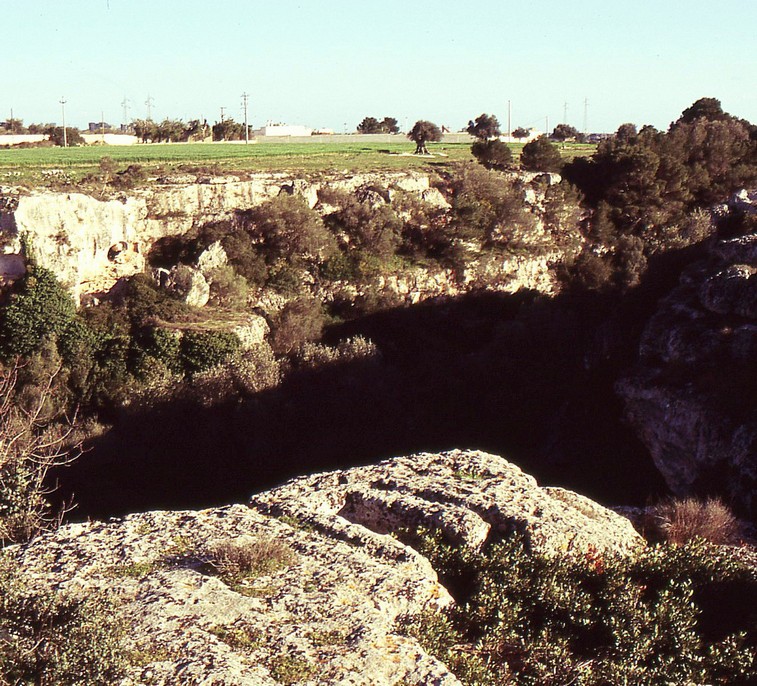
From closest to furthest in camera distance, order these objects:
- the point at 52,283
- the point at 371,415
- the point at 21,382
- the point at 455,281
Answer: the point at 371,415 < the point at 21,382 < the point at 52,283 < the point at 455,281

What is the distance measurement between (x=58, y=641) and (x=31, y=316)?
25300 mm

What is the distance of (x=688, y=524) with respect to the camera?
11.0 m

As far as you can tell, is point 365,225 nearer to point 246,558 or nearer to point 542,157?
point 542,157

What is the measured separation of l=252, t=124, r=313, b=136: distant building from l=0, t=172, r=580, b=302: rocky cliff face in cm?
5641

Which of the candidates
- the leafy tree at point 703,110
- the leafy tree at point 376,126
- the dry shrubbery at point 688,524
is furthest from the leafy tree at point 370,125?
the dry shrubbery at point 688,524

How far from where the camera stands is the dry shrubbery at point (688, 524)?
424 inches

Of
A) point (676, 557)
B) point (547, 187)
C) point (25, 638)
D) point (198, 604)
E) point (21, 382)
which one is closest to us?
point (25, 638)

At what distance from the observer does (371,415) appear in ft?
83.1

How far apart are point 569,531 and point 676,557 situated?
1148 mm

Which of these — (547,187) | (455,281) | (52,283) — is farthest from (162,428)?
(547,187)

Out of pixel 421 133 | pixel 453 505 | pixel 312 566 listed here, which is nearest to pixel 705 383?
pixel 453 505

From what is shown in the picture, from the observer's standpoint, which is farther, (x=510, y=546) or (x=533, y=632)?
(x=510, y=546)

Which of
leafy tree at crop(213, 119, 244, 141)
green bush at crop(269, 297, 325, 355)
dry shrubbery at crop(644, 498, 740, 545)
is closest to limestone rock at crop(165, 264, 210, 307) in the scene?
green bush at crop(269, 297, 325, 355)

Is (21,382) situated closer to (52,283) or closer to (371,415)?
(52,283)
